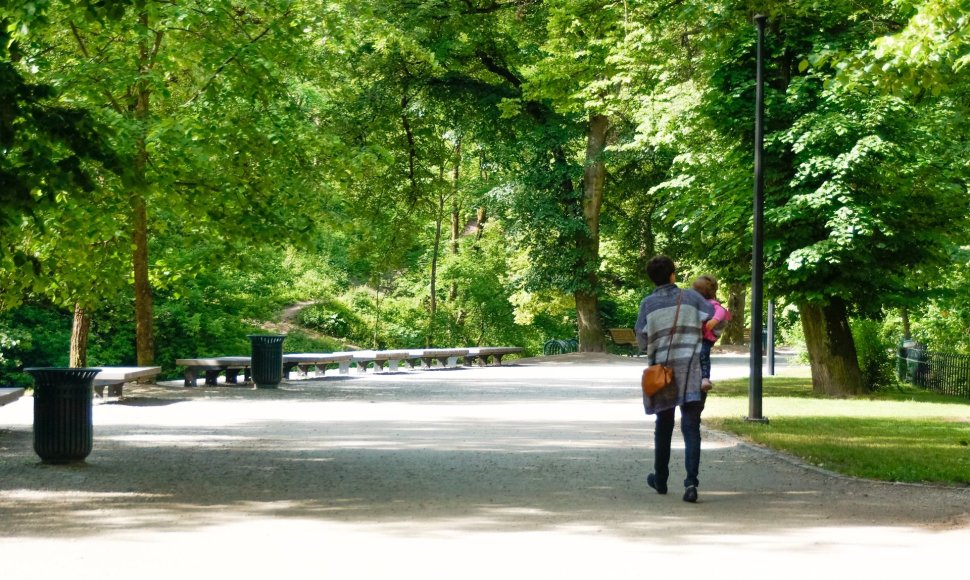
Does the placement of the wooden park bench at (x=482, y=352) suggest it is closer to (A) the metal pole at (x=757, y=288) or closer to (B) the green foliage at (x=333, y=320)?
(B) the green foliage at (x=333, y=320)

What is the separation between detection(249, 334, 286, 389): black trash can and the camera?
75.9 feet

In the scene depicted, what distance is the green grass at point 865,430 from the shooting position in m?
11.4

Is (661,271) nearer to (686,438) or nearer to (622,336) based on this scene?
(686,438)

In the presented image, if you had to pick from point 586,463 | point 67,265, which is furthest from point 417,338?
point 586,463

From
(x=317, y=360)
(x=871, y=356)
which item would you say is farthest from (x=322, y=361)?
(x=871, y=356)

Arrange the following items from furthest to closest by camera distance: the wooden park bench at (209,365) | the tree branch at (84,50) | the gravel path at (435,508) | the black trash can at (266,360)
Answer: the wooden park bench at (209,365), the black trash can at (266,360), the tree branch at (84,50), the gravel path at (435,508)

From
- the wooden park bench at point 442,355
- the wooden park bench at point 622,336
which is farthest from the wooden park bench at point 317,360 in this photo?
the wooden park bench at point 622,336

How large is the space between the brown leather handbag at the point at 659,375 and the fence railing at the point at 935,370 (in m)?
18.1

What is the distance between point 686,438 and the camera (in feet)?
30.7

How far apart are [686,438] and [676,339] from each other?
0.78 m

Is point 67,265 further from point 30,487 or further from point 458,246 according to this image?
point 458,246

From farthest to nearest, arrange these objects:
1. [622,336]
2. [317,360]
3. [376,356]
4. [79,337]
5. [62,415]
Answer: [622,336] → [376,356] → [317,360] → [79,337] → [62,415]

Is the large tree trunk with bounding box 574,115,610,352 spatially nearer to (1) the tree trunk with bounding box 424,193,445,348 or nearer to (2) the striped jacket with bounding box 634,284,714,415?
(1) the tree trunk with bounding box 424,193,445,348

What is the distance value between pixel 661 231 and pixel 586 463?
3298cm
